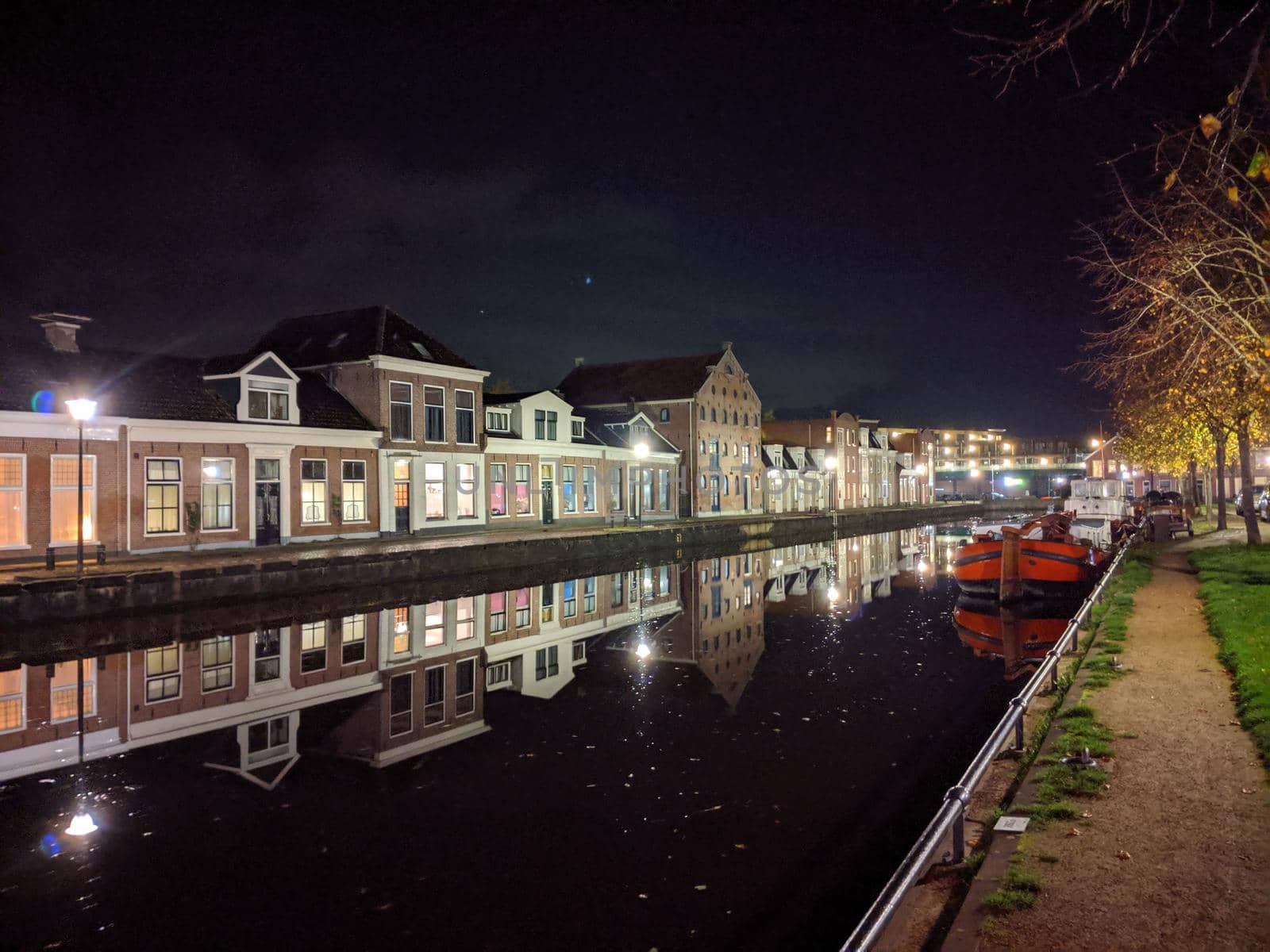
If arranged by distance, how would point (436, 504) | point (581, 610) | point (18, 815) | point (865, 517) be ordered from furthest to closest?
point (865, 517) < point (436, 504) < point (581, 610) < point (18, 815)

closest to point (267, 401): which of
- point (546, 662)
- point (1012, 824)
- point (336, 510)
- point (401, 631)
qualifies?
point (336, 510)

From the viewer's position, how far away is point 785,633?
18922 millimetres

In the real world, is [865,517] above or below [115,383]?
below

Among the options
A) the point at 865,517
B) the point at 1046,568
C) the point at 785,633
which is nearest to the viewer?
the point at 785,633

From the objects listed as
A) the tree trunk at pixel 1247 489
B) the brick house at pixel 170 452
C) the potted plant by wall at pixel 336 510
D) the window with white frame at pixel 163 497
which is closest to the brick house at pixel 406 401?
the brick house at pixel 170 452

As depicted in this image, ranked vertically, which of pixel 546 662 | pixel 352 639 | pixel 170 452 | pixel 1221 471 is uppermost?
pixel 170 452

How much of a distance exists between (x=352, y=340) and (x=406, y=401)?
3.76m

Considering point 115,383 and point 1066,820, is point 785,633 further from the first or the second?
point 115,383

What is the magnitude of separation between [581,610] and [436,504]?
613 inches

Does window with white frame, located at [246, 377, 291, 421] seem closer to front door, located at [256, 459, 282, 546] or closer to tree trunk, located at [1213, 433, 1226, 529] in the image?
front door, located at [256, 459, 282, 546]

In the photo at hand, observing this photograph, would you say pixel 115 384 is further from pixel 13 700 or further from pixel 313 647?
pixel 13 700

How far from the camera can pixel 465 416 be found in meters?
37.1

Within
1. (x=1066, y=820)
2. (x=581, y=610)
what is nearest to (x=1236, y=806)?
(x=1066, y=820)

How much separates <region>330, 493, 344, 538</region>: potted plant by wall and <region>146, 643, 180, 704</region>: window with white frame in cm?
1417
